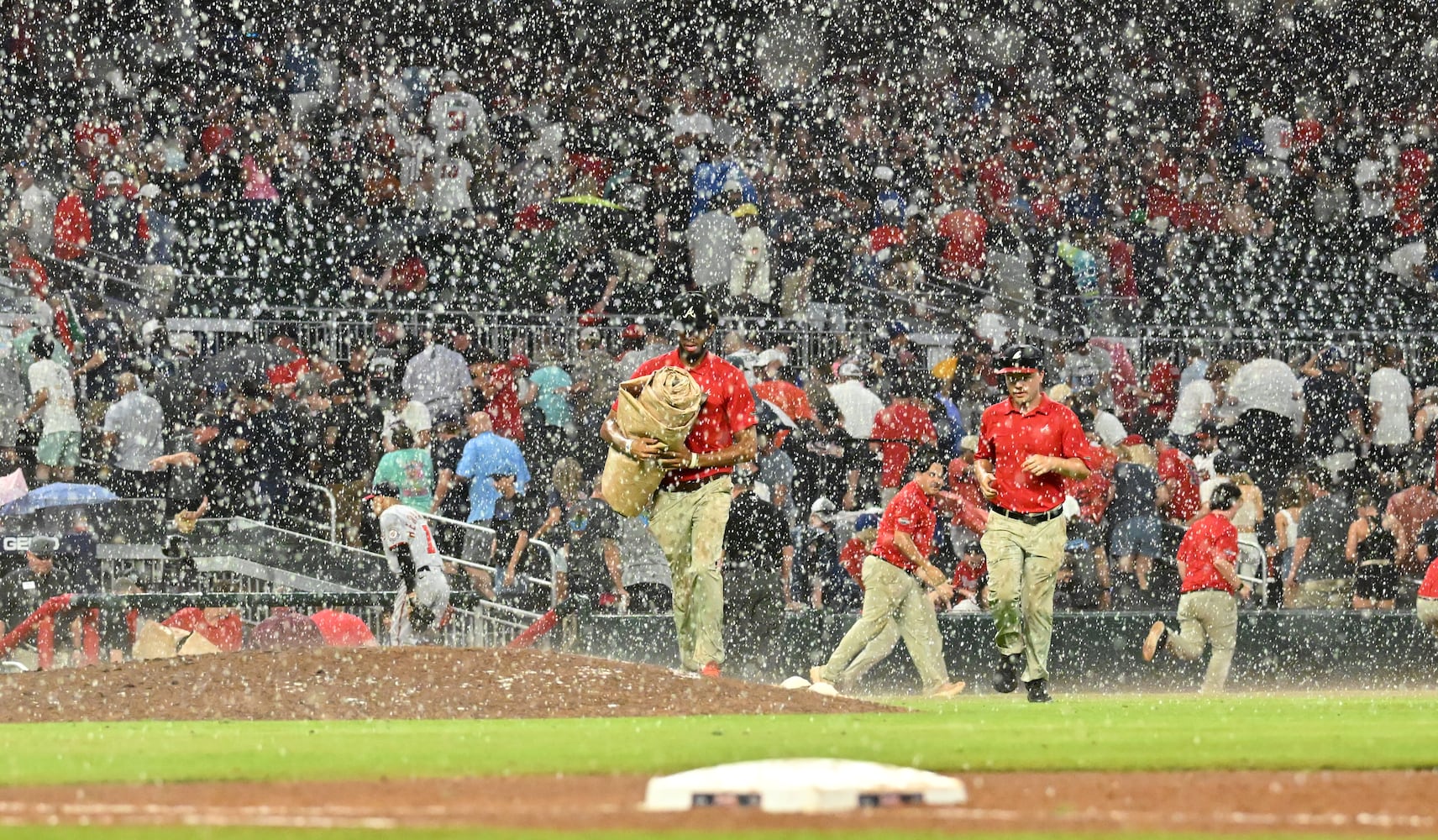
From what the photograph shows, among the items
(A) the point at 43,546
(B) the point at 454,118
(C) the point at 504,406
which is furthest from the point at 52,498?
(B) the point at 454,118

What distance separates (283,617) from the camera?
13.9m

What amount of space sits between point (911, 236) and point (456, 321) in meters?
5.03

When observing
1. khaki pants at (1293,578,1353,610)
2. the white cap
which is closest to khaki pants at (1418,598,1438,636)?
khaki pants at (1293,578,1353,610)

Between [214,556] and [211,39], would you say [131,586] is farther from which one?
[211,39]

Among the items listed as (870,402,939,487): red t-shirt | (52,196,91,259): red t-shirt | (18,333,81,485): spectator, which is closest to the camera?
(18,333,81,485): spectator

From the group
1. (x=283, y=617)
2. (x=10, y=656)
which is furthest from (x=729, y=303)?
(x=10, y=656)

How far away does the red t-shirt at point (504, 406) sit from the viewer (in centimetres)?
1684

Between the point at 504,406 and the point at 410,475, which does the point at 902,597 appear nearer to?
the point at 410,475

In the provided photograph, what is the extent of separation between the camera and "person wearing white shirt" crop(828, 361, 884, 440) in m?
16.7

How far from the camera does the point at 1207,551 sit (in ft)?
44.8

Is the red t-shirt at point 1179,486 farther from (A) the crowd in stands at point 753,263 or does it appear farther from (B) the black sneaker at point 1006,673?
(B) the black sneaker at point 1006,673

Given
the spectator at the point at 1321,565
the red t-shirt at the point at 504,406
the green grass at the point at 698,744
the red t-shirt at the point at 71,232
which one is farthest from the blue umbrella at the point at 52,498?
the spectator at the point at 1321,565

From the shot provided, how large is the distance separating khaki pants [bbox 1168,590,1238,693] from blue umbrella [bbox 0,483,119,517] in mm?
7810

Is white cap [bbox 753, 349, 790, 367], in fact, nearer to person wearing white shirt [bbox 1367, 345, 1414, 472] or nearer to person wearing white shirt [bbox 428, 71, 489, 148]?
person wearing white shirt [bbox 428, 71, 489, 148]
